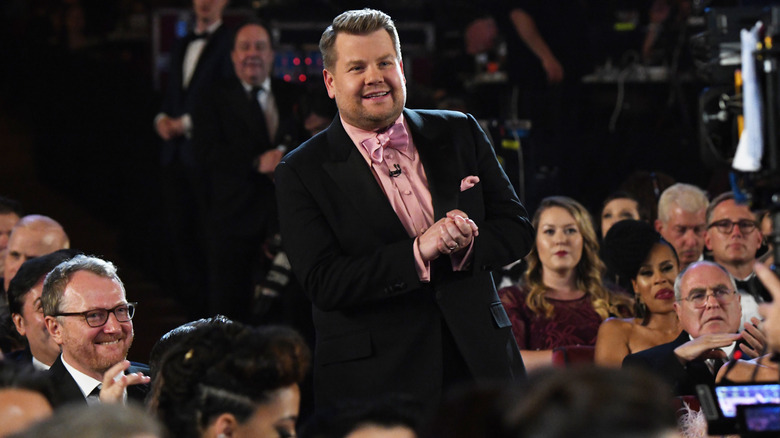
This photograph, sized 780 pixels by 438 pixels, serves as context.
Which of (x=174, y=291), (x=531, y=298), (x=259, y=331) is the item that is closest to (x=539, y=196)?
(x=531, y=298)

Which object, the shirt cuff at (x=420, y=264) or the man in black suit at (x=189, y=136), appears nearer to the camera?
the shirt cuff at (x=420, y=264)

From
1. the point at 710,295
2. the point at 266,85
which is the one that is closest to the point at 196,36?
the point at 266,85

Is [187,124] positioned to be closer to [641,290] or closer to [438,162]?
[641,290]

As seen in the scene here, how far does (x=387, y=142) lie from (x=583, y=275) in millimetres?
2269

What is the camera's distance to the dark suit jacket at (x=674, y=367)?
367cm

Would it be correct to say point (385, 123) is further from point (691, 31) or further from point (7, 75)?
point (7, 75)

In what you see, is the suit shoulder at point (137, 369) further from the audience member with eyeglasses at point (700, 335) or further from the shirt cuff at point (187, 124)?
the shirt cuff at point (187, 124)

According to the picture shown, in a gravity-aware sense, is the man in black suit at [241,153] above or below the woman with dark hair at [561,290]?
above

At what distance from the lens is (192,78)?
6723 millimetres

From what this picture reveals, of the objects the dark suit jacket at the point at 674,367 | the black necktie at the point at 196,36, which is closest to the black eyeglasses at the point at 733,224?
the dark suit jacket at the point at 674,367

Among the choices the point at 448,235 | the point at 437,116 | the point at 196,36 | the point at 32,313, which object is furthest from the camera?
the point at 196,36

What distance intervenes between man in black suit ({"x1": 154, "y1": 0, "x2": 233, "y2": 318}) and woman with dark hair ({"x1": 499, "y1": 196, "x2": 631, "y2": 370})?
2107 mm

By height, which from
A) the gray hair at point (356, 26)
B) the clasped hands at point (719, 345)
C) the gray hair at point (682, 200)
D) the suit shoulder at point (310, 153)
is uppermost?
the gray hair at point (356, 26)

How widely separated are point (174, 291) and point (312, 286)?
4419 millimetres
